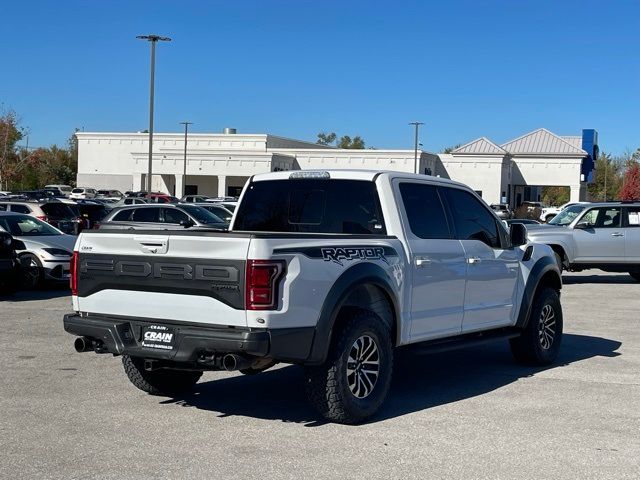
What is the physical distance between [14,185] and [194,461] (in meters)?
81.6

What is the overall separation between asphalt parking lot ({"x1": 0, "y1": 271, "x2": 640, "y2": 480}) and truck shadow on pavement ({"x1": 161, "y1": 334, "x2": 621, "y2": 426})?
0.8 inches

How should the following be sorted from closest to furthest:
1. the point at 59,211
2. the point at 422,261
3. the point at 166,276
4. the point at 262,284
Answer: the point at 262,284, the point at 166,276, the point at 422,261, the point at 59,211

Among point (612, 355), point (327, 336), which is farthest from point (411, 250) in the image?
point (612, 355)

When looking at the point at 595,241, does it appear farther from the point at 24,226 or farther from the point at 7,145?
the point at 7,145

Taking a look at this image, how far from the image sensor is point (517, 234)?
9367mm

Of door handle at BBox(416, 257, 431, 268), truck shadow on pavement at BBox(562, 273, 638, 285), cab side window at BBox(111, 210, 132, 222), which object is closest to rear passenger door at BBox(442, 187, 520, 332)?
door handle at BBox(416, 257, 431, 268)

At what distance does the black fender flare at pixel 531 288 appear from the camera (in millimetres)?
9430

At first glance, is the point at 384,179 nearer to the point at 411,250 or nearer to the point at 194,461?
the point at 411,250

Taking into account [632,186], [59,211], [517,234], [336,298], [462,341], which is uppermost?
[632,186]

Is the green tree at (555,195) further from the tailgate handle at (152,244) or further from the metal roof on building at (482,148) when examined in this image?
the tailgate handle at (152,244)

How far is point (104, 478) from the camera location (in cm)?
556

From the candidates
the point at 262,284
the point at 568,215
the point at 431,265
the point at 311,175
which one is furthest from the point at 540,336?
the point at 568,215

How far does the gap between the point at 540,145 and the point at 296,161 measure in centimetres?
2386

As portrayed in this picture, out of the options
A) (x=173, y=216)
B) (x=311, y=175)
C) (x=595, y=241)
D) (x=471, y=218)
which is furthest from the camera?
(x=173, y=216)
